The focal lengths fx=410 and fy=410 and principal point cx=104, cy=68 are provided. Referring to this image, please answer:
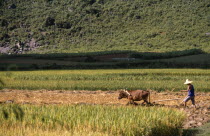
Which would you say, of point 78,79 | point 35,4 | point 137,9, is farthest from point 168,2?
point 78,79

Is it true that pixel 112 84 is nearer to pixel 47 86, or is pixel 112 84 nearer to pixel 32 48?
pixel 47 86

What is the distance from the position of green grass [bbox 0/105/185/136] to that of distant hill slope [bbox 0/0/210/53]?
5945 cm

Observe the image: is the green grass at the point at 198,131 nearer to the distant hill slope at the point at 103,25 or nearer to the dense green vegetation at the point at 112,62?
the dense green vegetation at the point at 112,62

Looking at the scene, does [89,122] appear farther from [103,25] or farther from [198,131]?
[103,25]

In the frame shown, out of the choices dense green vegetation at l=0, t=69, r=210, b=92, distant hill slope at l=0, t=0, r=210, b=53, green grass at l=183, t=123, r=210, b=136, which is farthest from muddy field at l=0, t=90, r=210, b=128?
distant hill slope at l=0, t=0, r=210, b=53

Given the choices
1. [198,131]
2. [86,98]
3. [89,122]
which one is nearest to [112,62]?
[86,98]

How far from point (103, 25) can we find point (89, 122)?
263 feet

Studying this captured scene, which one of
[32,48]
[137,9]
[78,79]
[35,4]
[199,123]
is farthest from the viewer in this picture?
[35,4]

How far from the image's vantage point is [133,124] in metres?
11.4

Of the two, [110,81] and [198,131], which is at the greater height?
[110,81]

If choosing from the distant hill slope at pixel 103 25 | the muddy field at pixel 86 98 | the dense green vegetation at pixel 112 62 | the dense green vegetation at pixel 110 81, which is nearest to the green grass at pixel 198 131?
the muddy field at pixel 86 98

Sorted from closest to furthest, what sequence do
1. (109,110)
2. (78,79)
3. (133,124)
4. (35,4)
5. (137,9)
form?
(133,124)
(109,110)
(78,79)
(137,9)
(35,4)

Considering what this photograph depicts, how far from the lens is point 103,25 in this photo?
91.0 m

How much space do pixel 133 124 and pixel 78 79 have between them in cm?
2138
